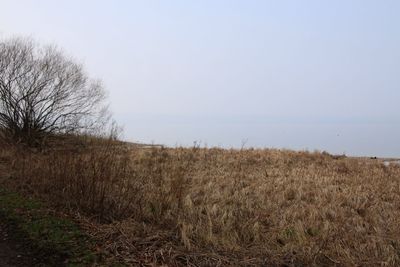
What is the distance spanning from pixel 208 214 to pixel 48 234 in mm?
3497

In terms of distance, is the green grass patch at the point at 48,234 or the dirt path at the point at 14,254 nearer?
the dirt path at the point at 14,254

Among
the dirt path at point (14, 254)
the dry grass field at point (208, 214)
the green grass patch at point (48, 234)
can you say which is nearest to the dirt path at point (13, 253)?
the dirt path at point (14, 254)

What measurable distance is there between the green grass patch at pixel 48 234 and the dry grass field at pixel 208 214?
0.94ft

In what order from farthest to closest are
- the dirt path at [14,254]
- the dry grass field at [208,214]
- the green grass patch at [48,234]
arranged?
the dry grass field at [208,214], the green grass patch at [48,234], the dirt path at [14,254]

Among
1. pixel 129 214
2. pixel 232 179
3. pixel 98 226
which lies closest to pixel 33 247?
pixel 98 226

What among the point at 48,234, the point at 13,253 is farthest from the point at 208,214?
the point at 13,253

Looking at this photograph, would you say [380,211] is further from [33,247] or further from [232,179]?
[33,247]

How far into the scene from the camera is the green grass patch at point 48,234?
634cm

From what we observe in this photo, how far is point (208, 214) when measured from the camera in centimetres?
985

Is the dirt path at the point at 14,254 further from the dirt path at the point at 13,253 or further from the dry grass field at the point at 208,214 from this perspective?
the dry grass field at the point at 208,214

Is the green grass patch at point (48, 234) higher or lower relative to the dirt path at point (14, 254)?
higher

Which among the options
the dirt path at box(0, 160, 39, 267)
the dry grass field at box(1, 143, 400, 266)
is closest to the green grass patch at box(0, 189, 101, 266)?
the dirt path at box(0, 160, 39, 267)

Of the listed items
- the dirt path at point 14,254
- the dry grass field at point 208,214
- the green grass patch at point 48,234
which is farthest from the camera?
the dry grass field at point 208,214

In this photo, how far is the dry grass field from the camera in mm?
6645
